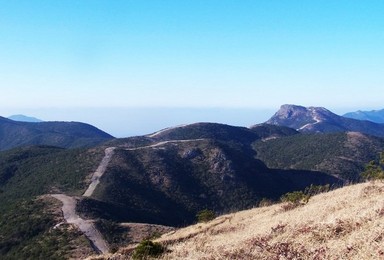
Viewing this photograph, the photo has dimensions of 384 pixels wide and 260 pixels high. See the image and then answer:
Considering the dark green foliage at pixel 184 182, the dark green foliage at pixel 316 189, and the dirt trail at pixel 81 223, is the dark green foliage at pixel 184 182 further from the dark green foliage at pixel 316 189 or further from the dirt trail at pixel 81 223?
the dark green foliage at pixel 316 189

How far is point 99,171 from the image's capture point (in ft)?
327

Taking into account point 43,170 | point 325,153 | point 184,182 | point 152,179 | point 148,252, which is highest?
point 148,252

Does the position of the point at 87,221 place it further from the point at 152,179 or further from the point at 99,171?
the point at 152,179

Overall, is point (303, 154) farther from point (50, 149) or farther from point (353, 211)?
point (353, 211)

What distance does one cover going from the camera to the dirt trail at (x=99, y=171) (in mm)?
86794

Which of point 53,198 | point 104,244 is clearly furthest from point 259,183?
point 104,244

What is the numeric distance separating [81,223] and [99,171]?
141ft

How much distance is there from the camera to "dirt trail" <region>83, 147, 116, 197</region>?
3417 inches

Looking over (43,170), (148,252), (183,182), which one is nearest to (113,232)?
(148,252)

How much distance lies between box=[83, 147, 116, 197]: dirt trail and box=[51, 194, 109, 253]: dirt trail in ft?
38.7

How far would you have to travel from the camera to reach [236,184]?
110750 millimetres

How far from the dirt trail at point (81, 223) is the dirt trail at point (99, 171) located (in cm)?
1178

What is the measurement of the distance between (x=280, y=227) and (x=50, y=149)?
12656 centimetres

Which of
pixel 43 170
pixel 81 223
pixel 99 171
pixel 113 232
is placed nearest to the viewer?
pixel 113 232
